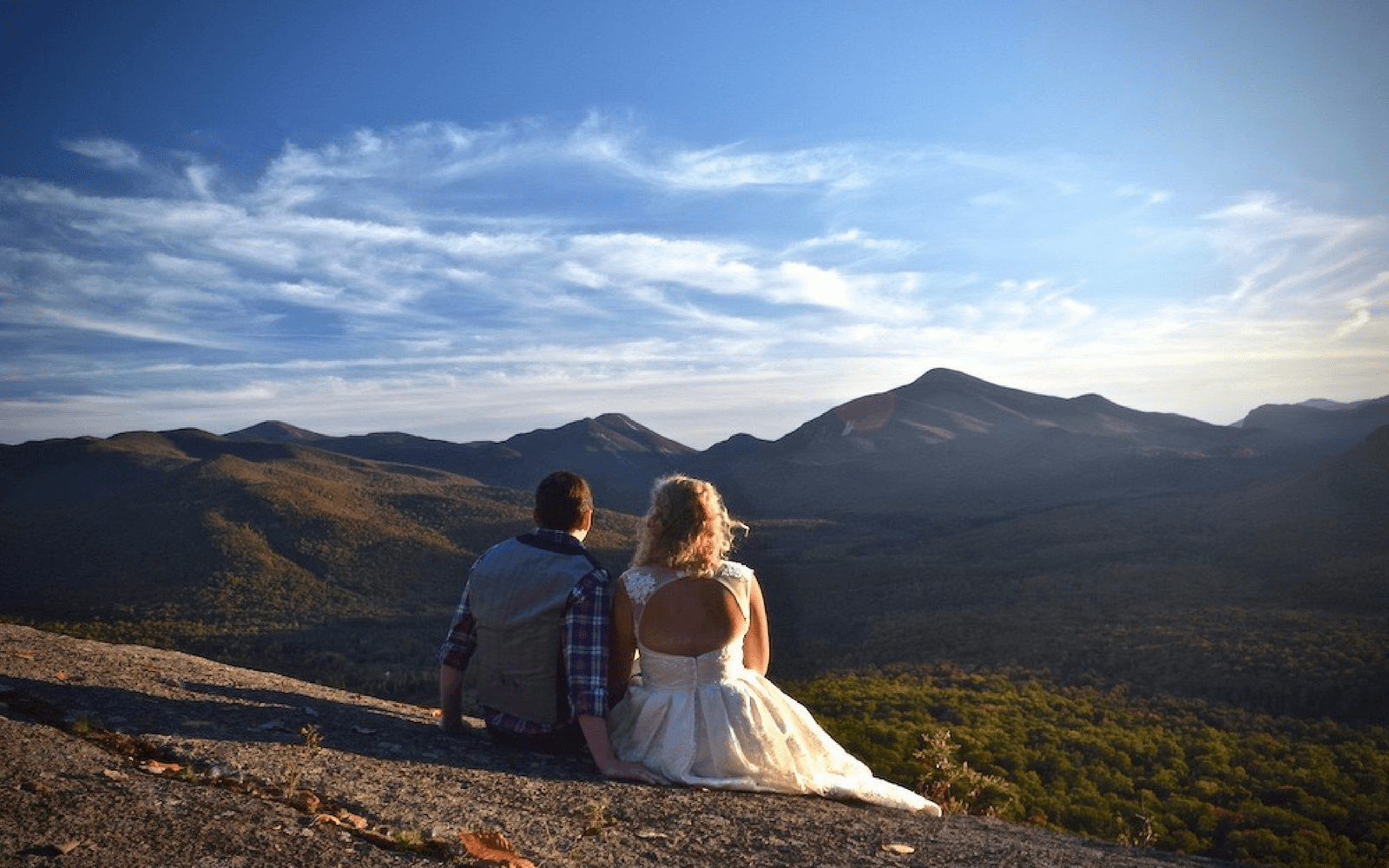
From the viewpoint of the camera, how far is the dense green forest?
1211 cm

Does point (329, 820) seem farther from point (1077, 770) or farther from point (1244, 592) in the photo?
point (1244, 592)

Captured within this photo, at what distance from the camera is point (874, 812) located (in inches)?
184

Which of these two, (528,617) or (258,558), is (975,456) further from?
(528,617)

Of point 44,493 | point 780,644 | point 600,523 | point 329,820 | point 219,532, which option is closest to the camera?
point 329,820

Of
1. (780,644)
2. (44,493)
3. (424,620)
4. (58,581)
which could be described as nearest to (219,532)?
(58,581)

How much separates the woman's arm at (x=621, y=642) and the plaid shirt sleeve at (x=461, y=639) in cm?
86

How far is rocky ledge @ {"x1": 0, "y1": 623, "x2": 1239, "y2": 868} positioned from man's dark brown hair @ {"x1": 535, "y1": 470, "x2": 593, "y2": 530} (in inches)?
53.6

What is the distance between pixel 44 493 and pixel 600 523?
169ft

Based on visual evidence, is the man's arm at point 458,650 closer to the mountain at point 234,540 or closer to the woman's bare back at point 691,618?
the woman's bare back at point 691,618

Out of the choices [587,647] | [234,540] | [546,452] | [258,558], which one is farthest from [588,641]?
[546,452]

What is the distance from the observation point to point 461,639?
16.5 feet

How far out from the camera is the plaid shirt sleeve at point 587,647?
4.48 meters

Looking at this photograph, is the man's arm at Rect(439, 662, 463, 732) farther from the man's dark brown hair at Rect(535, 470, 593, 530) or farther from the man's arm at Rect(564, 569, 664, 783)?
the man's dark brown hair at Rect(535, 470, 593, 530)

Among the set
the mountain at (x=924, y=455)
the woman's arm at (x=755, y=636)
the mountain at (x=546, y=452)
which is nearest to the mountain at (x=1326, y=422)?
the mountain at (x=924, y=455)
